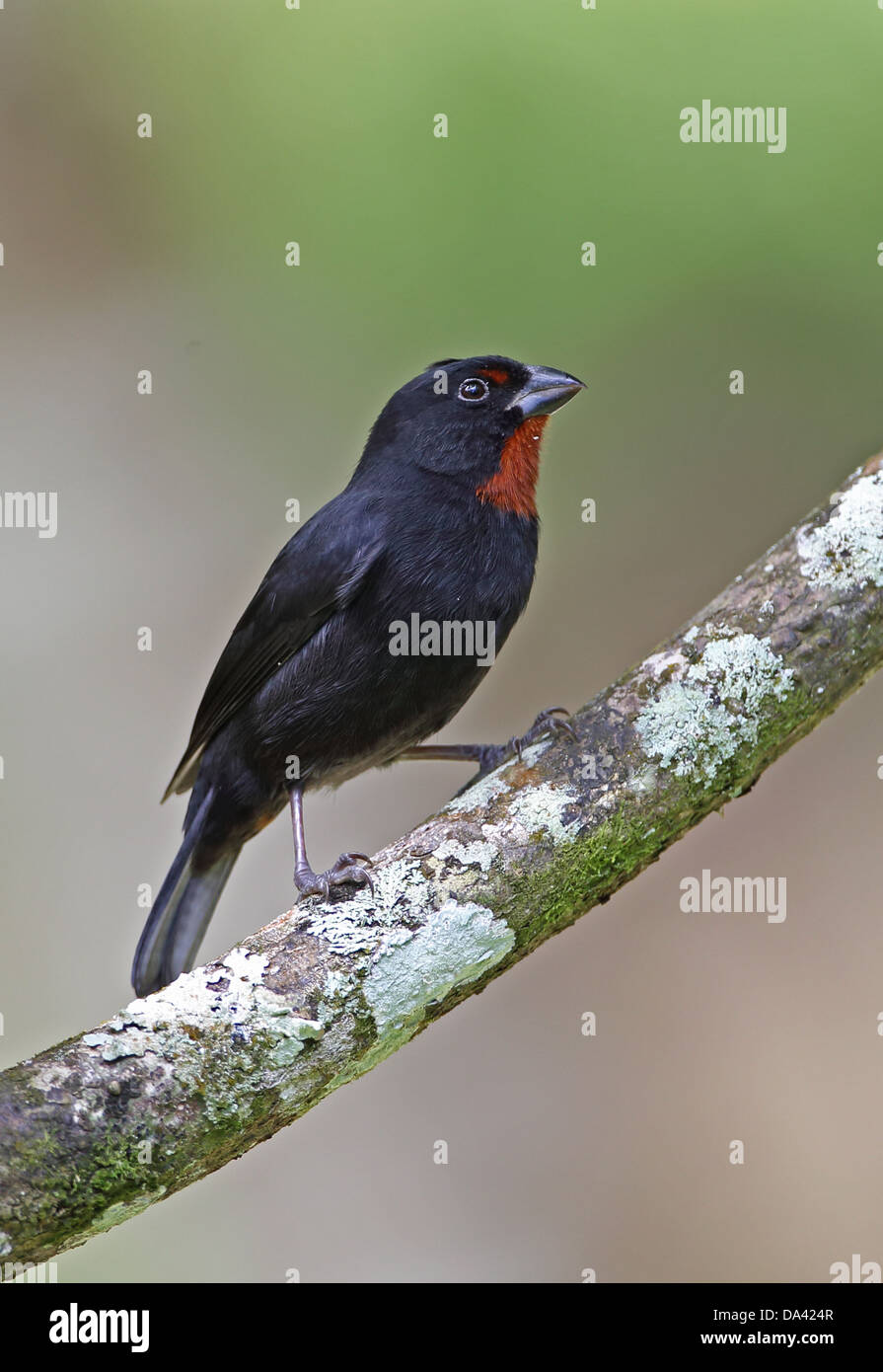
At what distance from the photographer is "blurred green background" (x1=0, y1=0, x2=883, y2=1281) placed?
16.0 ft

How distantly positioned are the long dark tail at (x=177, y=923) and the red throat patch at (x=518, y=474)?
1178 millimetres

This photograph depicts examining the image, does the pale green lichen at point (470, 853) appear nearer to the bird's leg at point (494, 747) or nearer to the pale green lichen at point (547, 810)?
the pale green lichen at point (547, 810)

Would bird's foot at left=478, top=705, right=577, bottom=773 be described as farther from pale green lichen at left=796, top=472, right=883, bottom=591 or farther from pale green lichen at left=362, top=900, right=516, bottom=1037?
pale green lichen at left=796, top=472, right=883, bottom=591

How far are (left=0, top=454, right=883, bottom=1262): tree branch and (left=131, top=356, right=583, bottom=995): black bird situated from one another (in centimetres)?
56

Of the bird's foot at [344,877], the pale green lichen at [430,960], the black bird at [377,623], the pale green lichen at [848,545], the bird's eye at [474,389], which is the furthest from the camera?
the bird's eye at [474,389]

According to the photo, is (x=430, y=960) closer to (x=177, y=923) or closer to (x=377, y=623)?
(x=377, y=623)

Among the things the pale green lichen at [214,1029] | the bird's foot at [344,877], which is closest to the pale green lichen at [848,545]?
the bird's foot at [344,877]

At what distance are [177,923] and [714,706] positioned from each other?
1772mm

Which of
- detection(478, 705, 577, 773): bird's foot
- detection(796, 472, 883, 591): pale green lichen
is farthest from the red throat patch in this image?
detection(796, 472, 883, 591): pale green lichen

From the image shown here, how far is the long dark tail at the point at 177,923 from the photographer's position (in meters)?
3.66

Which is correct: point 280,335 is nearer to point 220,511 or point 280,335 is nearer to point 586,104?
point 220,511

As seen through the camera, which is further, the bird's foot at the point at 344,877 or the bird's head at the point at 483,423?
the bird's head at the point at 483,423

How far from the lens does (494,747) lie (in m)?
3.65

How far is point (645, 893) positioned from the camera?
548 centimetres
